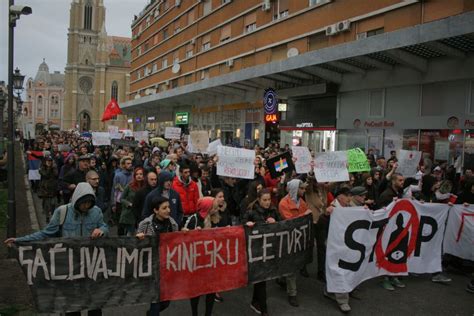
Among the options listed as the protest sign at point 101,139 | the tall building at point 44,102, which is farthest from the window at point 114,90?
the protest sign at point 101,139

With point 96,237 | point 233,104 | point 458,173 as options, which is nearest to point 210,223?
point 96,237

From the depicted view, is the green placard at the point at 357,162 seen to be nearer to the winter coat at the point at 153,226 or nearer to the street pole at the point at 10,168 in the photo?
the winter coat at the point at 153,226

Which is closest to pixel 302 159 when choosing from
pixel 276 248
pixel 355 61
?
pixel 276 248

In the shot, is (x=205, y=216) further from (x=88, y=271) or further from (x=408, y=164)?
(x=408, y=164)

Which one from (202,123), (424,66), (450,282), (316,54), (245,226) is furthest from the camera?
(202,123)

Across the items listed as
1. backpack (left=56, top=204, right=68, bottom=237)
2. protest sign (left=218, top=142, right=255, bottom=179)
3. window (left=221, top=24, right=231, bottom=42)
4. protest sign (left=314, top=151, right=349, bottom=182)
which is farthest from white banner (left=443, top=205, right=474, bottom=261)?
window (left=221, top=24, right=231, bottom=42)

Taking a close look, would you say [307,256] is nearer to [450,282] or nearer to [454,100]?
[450,282]

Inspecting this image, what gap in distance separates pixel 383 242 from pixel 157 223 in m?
3.31

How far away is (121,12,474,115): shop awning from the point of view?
12.3 m

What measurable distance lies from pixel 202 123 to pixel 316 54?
19.3m

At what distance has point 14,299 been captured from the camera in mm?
5469

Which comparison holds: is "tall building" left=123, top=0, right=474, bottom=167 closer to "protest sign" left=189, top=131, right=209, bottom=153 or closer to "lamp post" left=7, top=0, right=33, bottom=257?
"protest sign" left=189, top=131, right=209, bottom=153

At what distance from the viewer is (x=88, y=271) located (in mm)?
4344

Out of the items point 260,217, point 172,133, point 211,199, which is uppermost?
point 172,133
